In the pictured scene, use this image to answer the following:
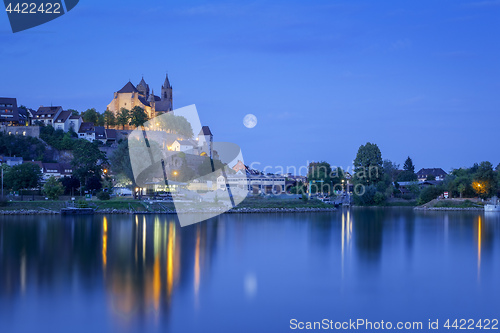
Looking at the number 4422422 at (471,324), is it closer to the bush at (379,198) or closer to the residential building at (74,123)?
the bush at (379,198)

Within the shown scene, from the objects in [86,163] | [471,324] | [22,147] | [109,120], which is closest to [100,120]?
[109,120]

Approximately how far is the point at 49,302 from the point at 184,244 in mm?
8850

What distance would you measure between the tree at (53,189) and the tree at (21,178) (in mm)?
1252

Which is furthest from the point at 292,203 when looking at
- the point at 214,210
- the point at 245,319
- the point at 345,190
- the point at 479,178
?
the point at 245,319

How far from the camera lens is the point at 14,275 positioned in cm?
1293

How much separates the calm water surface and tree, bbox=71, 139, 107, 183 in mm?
16463

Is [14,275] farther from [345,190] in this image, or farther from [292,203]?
[345,190]

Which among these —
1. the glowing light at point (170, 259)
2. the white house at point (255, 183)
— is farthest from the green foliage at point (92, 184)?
the glowing light at point (170, 259)

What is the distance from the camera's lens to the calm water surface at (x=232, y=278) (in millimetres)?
9719

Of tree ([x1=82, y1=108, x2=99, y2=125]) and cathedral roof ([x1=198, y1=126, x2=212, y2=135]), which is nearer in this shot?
tree ([x1=82, y1=108, x2=99, y2=125])

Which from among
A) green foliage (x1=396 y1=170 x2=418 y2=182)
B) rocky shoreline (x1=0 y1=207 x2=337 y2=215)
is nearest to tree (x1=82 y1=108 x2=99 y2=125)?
rocky shoreline (x1=0 y1=207 x2=337 y2=215)

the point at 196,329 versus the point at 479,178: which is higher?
the point at 479,178

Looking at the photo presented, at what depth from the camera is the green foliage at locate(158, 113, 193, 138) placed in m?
63.5

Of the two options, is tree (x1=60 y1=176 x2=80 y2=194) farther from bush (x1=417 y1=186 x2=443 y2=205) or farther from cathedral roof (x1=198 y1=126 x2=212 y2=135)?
cathedral roof (x1=198 y1=126 x2=212 y2=135)
